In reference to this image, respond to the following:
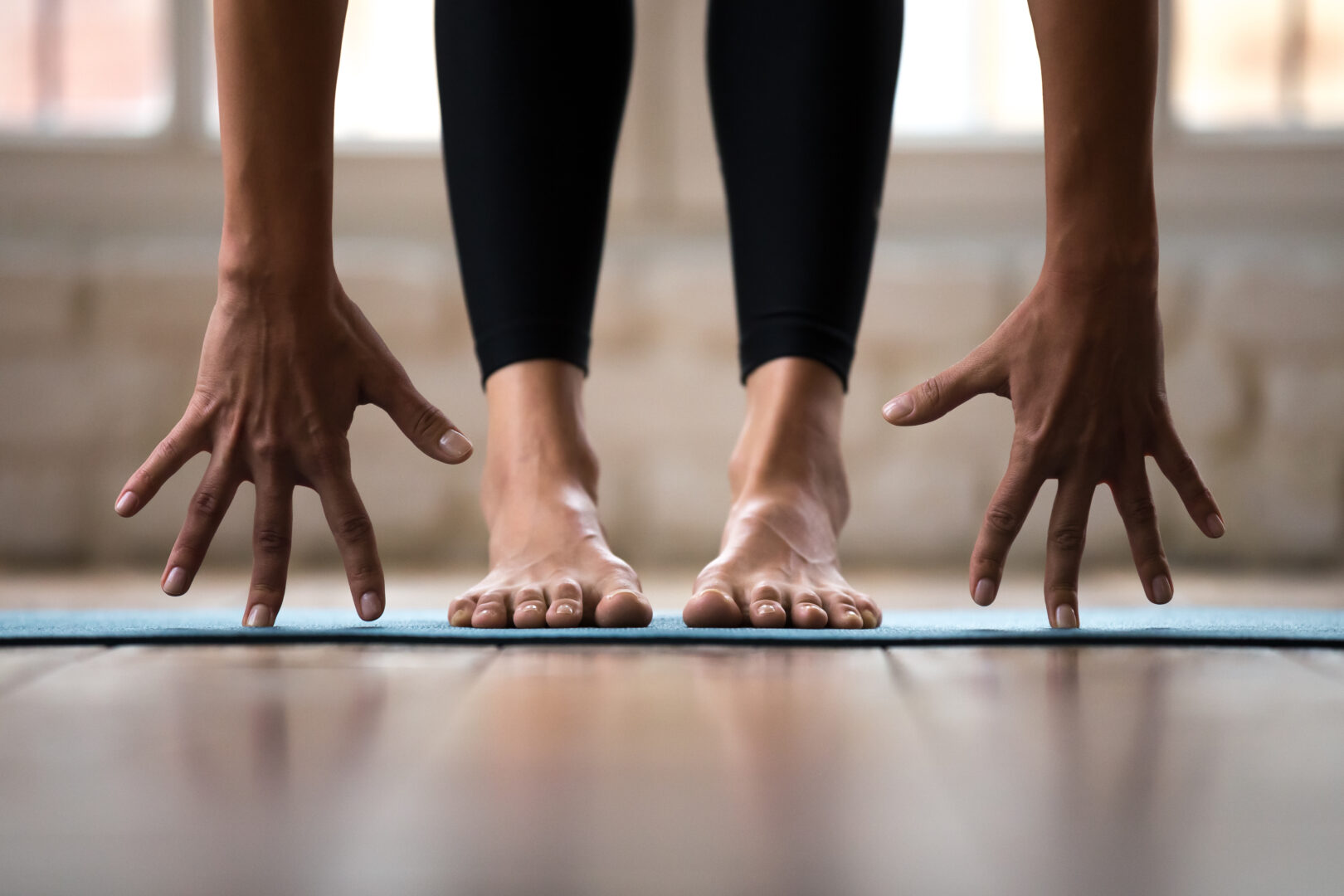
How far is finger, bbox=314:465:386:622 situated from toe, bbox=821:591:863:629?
312 mm

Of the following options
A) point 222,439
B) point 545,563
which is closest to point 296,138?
point 222,439

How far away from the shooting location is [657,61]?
6.62ft

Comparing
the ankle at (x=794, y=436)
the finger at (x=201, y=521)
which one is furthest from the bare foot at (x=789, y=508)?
the finger at (x=201, y=521)

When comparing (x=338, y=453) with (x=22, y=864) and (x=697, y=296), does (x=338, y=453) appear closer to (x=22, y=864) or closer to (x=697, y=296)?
(x=22, y=864)

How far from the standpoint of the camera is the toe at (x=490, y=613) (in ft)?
2.55

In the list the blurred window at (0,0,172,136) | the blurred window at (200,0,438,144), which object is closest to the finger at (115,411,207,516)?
the blurred window at (200,0,438,144)

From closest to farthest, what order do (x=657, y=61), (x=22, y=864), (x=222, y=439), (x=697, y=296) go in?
(x=22, y=864) → (x=222, y=439) → (x=697, y=296) → (x=657, y=61)

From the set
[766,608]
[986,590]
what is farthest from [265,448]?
[986,590]

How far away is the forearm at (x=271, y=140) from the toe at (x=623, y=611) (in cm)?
29

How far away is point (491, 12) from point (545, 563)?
0.47 m

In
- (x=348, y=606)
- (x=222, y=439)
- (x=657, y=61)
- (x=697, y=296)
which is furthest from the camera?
(x=657, y=61)

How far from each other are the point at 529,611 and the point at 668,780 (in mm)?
451

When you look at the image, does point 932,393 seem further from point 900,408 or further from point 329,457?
point 329,457

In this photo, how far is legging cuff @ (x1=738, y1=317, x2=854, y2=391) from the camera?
2.99 ft
